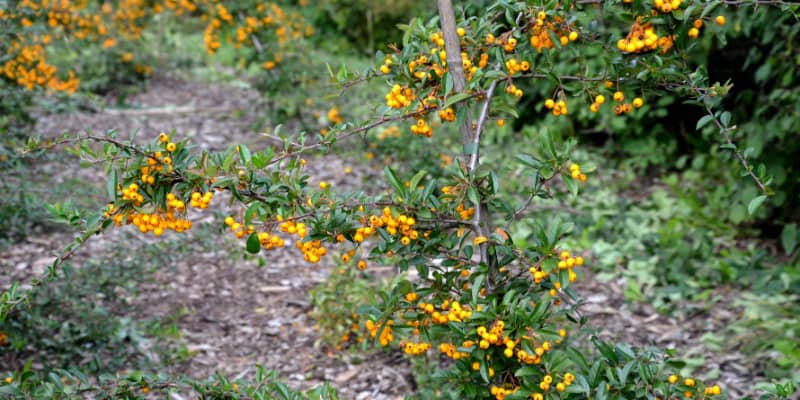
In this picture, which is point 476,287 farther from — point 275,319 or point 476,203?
point 275,319

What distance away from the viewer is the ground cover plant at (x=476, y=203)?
202 cm

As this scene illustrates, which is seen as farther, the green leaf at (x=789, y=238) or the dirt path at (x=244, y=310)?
the green leaf at (x=789, y=238)

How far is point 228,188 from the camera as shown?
76.5 inches

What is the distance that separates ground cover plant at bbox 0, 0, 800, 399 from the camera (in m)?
2.02

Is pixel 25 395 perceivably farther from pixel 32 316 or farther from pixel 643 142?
pixel 643 142

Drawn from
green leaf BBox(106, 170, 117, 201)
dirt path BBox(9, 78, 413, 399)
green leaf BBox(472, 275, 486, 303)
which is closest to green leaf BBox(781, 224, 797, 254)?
dirt path BBox(9, 78, 413, 399)

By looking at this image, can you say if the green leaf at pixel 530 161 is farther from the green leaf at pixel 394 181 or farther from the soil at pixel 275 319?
the soil at pixel 275 319

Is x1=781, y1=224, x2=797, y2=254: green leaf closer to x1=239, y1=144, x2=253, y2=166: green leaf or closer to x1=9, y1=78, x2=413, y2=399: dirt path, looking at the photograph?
x1=9, y1=78, x2=413, y2=399: dirt path

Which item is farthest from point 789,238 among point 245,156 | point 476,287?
point 245,156

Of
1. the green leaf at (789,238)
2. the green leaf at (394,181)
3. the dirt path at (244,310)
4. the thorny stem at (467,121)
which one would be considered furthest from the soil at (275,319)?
the green leaf at (394,181)

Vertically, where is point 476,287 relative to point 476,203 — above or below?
below

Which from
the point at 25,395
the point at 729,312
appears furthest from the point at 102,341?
the point at 729,312

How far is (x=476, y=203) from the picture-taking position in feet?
6.80

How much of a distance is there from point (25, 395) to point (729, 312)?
3.25 metres
